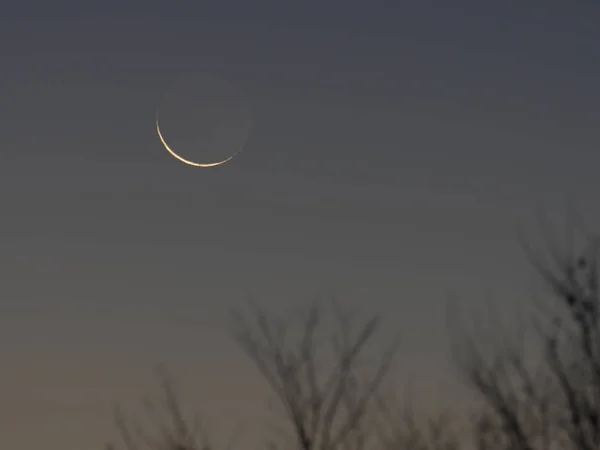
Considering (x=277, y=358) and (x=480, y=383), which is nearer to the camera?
(x=480, y=383)

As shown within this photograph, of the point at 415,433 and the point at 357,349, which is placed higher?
the point at 357,349

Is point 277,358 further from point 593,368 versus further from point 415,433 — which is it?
point 593,368

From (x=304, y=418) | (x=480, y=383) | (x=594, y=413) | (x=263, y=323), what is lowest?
(x=594, y=413)

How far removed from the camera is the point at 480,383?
20.3 m

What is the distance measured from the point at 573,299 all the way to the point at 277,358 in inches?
254

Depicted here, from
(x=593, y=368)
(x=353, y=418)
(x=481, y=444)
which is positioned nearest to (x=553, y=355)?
(x=593, y=368)

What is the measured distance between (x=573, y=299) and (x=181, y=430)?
8.46 meters

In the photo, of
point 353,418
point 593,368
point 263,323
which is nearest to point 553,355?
point 593,368

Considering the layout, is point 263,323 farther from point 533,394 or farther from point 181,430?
point 533,394

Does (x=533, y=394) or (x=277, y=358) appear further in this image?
(x=277, y=358)

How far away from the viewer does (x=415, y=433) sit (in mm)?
23984

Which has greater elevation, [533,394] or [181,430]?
[181,430]

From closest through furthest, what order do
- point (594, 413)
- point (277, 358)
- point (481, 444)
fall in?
1. point (594, 413)
2. point (481, 444)
3. point (277, 358)

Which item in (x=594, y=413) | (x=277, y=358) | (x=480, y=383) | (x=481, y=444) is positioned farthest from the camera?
(x=277, y=358)
